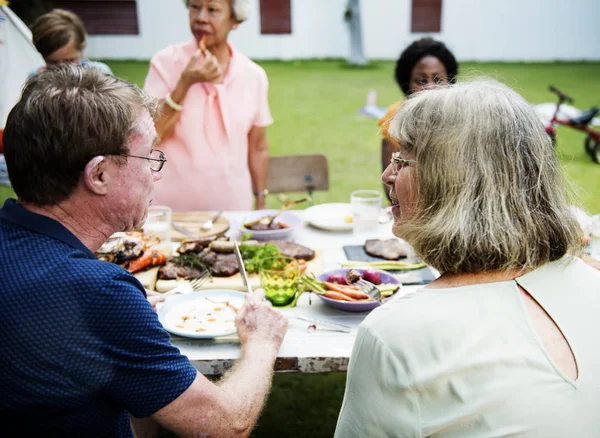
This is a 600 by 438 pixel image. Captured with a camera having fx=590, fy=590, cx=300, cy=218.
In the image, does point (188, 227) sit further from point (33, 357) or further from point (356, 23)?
point (356, 23)

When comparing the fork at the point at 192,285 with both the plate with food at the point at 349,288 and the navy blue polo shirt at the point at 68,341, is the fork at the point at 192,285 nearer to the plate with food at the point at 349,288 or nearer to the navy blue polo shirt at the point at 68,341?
the plate with food at the point at 349,288

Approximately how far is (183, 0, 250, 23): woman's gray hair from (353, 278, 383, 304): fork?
7.14 feet

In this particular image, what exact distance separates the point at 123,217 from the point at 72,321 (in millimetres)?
392

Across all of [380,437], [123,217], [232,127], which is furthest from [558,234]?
[232,127]

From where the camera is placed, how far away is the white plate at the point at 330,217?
3254 millimetres

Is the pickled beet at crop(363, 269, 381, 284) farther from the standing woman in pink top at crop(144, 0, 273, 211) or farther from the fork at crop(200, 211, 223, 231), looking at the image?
the standing woman in pink top at crop(144, 0, 273, 211)

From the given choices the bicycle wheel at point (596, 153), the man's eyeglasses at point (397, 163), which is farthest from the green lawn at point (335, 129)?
the man's eyeglasses at point (397, 163)

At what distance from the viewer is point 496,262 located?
139 cm

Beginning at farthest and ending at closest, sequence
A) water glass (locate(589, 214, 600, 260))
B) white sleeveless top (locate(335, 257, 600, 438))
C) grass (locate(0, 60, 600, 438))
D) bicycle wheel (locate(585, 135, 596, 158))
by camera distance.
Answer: bicycle wheel (locate(585, 135, 596, 158)), grass (locate(0, 60, 600, 438)), water glass (locate(589, 214, 600, 260)), white sleeveless top (locate(335, 257, 600, 438))

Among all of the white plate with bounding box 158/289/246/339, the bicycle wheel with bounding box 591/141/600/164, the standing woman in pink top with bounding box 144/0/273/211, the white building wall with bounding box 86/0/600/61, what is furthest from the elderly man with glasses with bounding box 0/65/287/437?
the white building wall with bounding box 86/0/600/61

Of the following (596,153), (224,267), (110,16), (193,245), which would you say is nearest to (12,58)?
(193,245)

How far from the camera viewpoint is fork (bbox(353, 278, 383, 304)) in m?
2.28

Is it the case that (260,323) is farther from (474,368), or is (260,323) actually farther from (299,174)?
(299,174)

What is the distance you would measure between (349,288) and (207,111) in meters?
1.87
